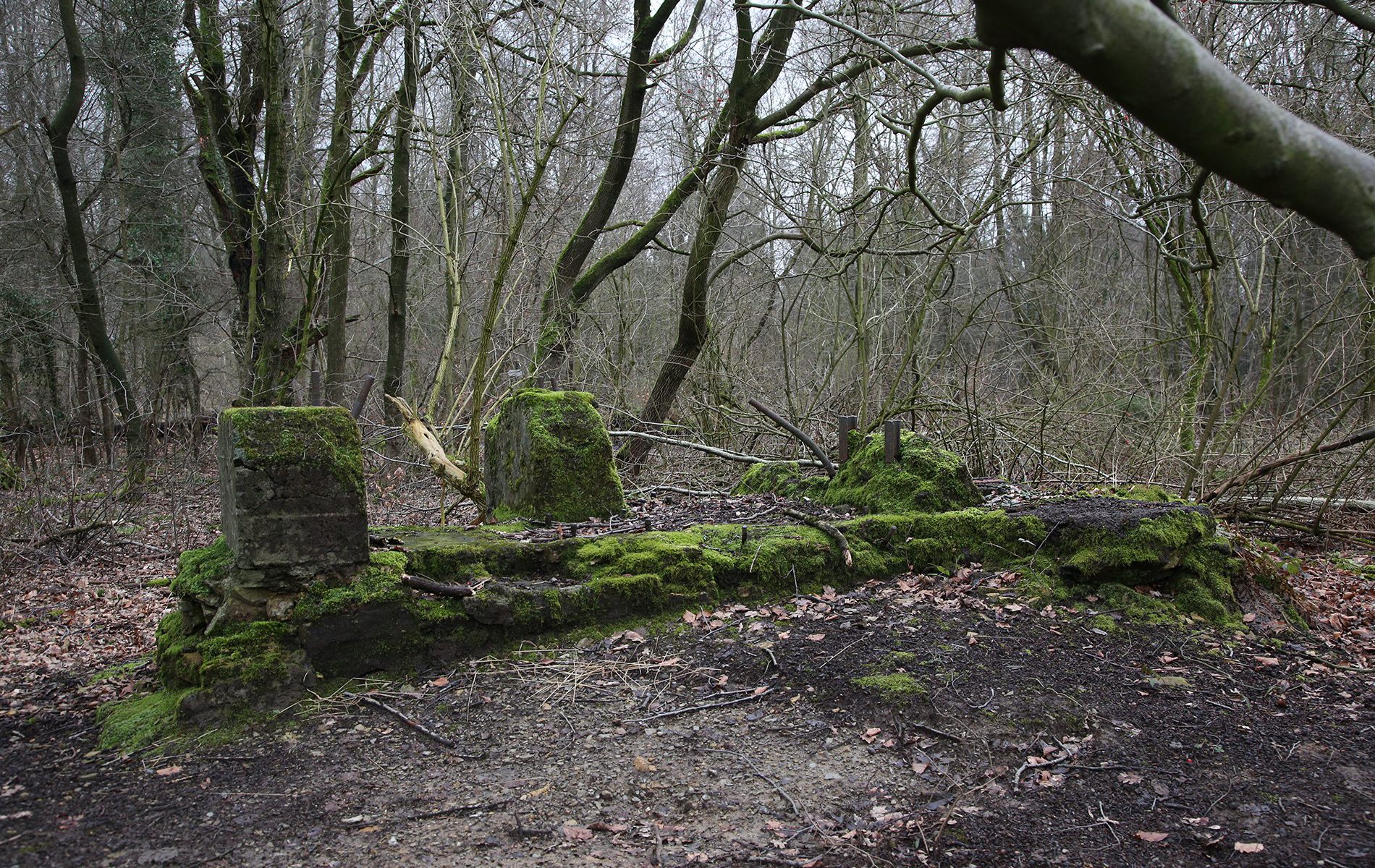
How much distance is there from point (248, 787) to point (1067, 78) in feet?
25.3

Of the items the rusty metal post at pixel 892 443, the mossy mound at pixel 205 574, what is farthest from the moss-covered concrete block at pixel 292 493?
the rusty metal post at pixel 892 443

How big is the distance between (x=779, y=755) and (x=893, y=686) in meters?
0.71

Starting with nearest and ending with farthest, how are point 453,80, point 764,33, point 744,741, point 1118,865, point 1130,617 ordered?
point 1118,865 < point 744,741 < point 1130,617 < point 453,80 < point 764,33

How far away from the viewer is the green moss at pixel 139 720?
3.83 metres

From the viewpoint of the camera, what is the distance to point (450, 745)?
3.81 m

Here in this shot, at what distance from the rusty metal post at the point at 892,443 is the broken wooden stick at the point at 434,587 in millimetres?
3365

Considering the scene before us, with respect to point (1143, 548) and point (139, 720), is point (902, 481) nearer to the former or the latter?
point (1143, 548)

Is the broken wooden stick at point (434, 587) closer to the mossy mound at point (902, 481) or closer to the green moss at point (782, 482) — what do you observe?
the mossy mound at point (902, 481)

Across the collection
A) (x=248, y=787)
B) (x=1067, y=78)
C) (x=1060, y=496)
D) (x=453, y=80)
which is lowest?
(x=248, y=787)

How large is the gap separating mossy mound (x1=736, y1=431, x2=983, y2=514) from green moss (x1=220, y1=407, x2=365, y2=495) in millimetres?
3614

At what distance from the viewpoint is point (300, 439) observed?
170 inches

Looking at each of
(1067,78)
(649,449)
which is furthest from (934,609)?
(649,449)

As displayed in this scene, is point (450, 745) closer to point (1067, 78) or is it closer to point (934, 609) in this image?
point (934, 609)

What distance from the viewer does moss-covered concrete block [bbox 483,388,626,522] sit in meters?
6.18
